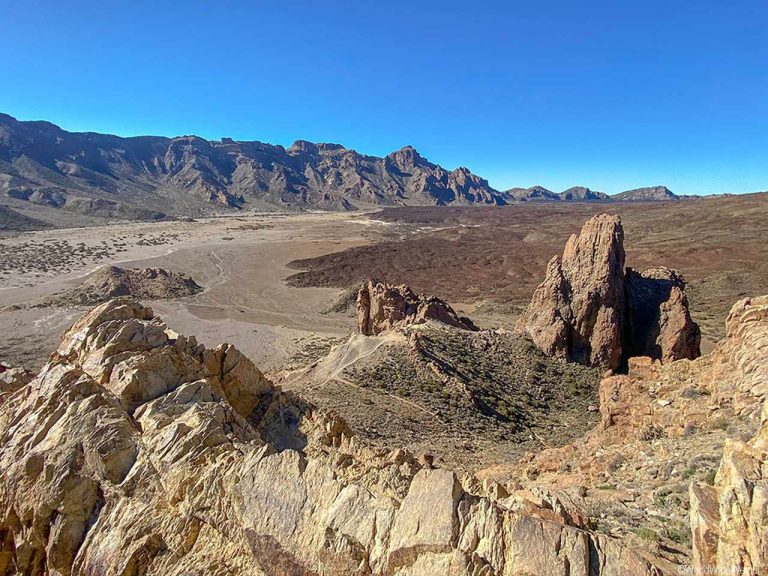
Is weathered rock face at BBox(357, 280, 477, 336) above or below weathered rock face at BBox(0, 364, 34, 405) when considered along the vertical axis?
below

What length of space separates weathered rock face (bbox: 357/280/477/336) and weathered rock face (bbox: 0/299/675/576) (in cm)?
2100

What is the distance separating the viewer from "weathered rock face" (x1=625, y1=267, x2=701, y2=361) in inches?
955

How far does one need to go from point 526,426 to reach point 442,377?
4.39 metres

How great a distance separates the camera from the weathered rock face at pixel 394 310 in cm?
3111

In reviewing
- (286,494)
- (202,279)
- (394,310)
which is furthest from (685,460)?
(202,279)

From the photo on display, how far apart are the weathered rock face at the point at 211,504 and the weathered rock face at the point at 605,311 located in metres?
18.9

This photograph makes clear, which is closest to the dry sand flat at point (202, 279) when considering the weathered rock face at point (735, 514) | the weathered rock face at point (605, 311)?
the weathered rock face at point (605, 311)

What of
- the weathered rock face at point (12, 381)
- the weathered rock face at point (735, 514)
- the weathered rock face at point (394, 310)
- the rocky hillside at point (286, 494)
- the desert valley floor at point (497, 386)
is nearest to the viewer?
the weathered rock face at point (735, 514)

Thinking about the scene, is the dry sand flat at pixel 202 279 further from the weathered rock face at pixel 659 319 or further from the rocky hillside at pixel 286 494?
the rocky hillside at pixel 286 494

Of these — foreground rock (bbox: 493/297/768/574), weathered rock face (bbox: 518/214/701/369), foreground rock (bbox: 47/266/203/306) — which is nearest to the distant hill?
foreground rock (bbox: 47/266/203/306)

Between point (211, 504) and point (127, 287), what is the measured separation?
2333 inches

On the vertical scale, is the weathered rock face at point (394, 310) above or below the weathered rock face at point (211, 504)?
below

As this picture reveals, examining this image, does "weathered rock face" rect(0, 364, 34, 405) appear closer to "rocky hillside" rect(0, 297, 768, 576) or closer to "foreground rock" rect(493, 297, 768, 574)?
"rocky hillside" rect(0, 297, 768, 576)

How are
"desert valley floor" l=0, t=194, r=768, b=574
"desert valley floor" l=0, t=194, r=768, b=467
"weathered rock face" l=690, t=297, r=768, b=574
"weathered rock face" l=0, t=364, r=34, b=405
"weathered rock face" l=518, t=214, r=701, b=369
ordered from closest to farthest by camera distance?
"weathered rock face" l=690, t=297, r=768, b=574, "desert valley floor" l=0, t=194, r=768, b=574, "weathered rock face" l=0, t=364, r=34, b=405, "desert valley floor" l=0, t=194, r=768, b=467, "weathered rock face" l=518, t=214, r=701, b=369
